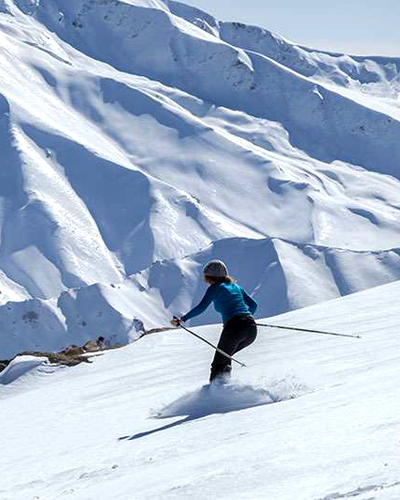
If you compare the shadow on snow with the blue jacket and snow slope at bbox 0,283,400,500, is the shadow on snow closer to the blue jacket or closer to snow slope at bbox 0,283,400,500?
snow slope at bbox 0,283,400,500

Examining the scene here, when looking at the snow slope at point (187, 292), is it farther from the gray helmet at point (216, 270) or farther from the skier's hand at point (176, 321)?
the gray helmet at point (216, 270)

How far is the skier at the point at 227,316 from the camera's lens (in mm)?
11352

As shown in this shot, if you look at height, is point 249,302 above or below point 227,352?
above

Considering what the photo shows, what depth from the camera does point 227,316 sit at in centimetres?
1141

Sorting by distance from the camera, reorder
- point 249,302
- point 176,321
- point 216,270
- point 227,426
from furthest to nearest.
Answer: point 176,321
point 249,302
point 216,270
point 227,426

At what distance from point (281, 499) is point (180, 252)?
563ft

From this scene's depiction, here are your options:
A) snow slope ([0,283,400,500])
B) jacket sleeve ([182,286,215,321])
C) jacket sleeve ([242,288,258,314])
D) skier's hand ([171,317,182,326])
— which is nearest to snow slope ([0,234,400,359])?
snow slope ([0,283,400,500])

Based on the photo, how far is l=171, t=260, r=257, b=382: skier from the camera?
447 inches

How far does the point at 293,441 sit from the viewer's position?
782cm

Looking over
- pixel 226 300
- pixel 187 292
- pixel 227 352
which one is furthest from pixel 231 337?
pixel 187 292

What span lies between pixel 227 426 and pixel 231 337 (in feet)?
6.14

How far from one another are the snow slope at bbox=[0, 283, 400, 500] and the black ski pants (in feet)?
0.90

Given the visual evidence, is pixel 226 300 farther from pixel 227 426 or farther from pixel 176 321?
pixel 227 426

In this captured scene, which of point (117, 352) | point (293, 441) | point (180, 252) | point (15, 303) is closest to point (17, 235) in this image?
point (180, 252)
